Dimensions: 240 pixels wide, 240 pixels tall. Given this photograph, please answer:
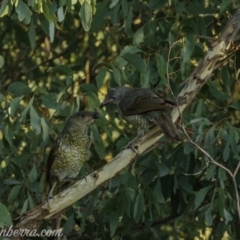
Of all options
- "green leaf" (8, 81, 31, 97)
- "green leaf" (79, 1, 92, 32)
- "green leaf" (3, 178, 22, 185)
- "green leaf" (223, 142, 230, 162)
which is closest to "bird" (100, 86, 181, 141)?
"green leaf" (223, 142, 230, 162)

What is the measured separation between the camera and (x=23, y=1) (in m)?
6.61

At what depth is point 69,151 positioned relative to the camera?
8.06 metres

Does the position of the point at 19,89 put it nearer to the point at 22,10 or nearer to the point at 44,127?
the point at 44,127

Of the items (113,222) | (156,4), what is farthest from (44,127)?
(156,4)

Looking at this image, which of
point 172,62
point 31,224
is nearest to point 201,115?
point 172,62

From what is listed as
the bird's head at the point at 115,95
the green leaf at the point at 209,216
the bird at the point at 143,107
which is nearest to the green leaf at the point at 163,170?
the bird at the point at 143,107

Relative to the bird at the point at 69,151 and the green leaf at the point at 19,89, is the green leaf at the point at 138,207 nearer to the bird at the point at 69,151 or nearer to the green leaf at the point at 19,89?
the bird at the point at 69,151

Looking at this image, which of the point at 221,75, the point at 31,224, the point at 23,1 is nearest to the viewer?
the point at 23,1

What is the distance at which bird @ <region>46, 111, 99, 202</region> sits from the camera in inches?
314

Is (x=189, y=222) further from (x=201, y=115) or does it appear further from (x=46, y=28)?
(x=46, y=28)

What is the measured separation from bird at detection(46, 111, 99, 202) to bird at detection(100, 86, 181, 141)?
38 cm

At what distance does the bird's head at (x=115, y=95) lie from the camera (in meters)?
8.55

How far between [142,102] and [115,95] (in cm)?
56

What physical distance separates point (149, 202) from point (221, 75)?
5.38ft
